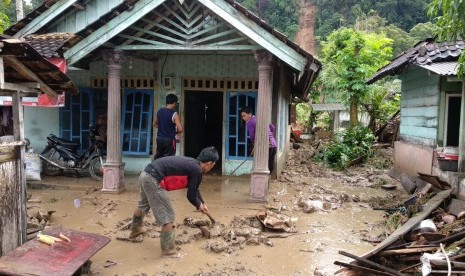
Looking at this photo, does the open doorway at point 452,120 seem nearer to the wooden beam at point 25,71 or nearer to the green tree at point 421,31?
the wooden beam at point 25,71

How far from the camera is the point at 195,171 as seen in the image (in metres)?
4.90

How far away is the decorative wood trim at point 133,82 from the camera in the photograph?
10.2 meters

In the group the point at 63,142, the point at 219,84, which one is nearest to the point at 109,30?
the point at 219,84

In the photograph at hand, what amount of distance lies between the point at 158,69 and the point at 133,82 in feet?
2.55

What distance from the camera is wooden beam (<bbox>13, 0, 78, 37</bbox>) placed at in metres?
10.3

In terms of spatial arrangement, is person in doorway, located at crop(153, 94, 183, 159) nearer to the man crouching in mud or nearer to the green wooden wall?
the man crouching in mud

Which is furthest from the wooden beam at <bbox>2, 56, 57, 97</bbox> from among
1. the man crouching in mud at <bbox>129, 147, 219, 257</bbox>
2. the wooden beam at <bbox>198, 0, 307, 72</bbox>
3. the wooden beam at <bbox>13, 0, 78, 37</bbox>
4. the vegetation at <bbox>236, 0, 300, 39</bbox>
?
the vegetation at <bbox>236, 0, 300, 39</bbox>

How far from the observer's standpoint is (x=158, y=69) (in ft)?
33.1

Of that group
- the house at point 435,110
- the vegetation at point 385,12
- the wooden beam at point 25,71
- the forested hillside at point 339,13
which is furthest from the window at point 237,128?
the vegetation at point 385,12

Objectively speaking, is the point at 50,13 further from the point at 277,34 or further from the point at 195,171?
the point at 195,171

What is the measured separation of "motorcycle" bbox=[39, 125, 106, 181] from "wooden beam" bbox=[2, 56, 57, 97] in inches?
178

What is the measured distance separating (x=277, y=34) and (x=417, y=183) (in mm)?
4466

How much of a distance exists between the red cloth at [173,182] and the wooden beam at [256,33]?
10.8ft

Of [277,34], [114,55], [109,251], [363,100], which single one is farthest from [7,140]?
[363,100]
